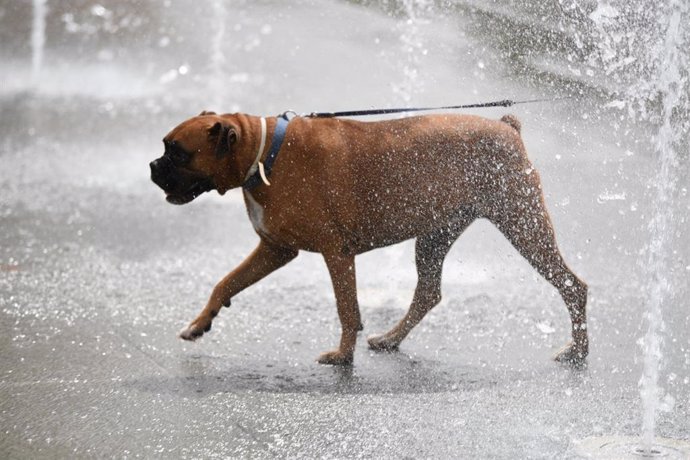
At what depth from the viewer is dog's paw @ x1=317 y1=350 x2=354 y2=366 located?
493 cm

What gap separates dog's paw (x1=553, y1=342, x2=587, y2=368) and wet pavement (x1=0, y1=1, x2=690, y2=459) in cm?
11

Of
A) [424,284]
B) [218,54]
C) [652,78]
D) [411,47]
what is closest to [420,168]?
[424,284]

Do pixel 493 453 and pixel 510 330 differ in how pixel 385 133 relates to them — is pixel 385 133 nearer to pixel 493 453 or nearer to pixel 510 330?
pixel 510 330

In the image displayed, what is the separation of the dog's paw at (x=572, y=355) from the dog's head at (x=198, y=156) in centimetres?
173

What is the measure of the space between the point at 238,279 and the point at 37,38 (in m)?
9.42

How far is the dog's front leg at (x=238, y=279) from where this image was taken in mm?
4941

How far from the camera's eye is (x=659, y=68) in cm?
618

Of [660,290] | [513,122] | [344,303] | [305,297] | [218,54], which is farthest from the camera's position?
[218,54]

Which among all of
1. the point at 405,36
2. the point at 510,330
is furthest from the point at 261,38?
the point at 510,330

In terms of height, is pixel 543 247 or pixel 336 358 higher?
pixel 543 247

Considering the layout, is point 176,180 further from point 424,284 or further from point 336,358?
point 424,284

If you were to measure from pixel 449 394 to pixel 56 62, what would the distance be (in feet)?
31.5

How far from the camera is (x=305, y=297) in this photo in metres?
6.30

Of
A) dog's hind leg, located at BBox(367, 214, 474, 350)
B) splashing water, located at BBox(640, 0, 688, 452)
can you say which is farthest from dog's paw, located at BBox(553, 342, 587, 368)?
dog's hind leg, located at BBox(367, 214, 474, 350)
